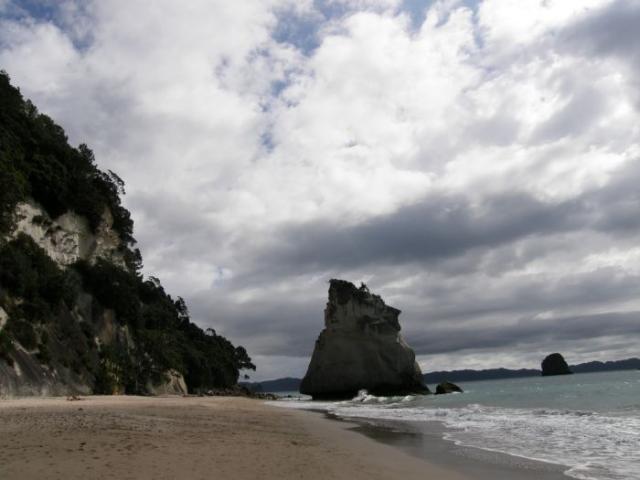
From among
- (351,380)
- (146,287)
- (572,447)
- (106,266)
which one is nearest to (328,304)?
(351,380)

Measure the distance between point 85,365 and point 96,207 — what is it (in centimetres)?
1386

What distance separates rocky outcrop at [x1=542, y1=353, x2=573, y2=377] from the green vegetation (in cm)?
12664

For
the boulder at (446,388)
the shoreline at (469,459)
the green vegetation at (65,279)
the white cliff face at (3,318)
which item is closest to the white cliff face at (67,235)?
the green vegetation at (65,279)

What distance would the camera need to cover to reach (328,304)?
84.9m

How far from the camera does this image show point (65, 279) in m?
35.9

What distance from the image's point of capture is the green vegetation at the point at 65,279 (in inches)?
1177

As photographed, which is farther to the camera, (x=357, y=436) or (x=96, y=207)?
(x=96, y=207)

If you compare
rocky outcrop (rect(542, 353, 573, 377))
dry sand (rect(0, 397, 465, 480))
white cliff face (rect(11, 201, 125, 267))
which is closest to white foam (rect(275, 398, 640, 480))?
dry sand (rect(0, 397, 465, 480))

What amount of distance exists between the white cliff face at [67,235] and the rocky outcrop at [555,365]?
5398 inches

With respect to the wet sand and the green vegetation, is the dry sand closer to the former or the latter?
the wet sand

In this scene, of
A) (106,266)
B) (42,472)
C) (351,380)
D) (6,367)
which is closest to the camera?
(42,472)

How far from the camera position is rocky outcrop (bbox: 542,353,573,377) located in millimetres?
152125

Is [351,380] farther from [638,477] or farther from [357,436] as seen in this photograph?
[638,477]

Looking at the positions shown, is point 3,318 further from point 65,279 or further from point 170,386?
point 170,386
